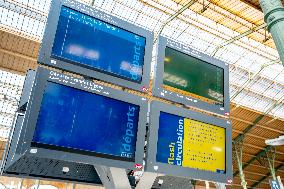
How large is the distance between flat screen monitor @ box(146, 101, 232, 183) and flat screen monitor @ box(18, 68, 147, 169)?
0.21m

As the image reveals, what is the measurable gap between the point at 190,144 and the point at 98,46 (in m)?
1.83

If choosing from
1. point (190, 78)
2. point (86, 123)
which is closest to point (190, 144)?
point (190, 78)

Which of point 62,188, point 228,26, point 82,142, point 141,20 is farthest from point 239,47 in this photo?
point 82,142

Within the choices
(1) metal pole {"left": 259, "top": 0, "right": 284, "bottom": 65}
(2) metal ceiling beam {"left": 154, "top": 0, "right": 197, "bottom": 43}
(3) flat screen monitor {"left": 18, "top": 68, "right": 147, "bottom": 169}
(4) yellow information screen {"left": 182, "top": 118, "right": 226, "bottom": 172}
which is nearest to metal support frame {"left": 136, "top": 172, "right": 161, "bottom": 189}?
(3) flat screen monitor {"left": 18, "top": 68, "right": 147, "bottom": 169}

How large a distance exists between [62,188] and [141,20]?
1440cm

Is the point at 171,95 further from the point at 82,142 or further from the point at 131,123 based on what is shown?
the point at 82,142

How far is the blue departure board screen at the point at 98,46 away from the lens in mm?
4105

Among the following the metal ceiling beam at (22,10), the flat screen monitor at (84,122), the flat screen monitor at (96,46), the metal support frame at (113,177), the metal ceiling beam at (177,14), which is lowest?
the metal support frame at (113,177)

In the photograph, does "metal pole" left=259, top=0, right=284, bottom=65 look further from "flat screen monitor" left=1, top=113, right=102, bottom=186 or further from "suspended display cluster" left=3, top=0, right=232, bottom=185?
"flat screen monitor" left=1, top=113, right=102, bottom=186

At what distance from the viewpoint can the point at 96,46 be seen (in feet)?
14.2

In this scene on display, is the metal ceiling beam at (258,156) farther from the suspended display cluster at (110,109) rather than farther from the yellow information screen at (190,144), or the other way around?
the suspended display cluster at (110,109)

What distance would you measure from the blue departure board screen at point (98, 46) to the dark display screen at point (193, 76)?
0.47 m

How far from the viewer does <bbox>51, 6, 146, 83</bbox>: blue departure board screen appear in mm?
4105

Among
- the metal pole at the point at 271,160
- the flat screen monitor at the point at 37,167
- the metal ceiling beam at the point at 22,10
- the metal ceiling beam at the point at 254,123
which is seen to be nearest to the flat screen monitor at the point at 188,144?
the flat screen monitor at the point at 37,167
